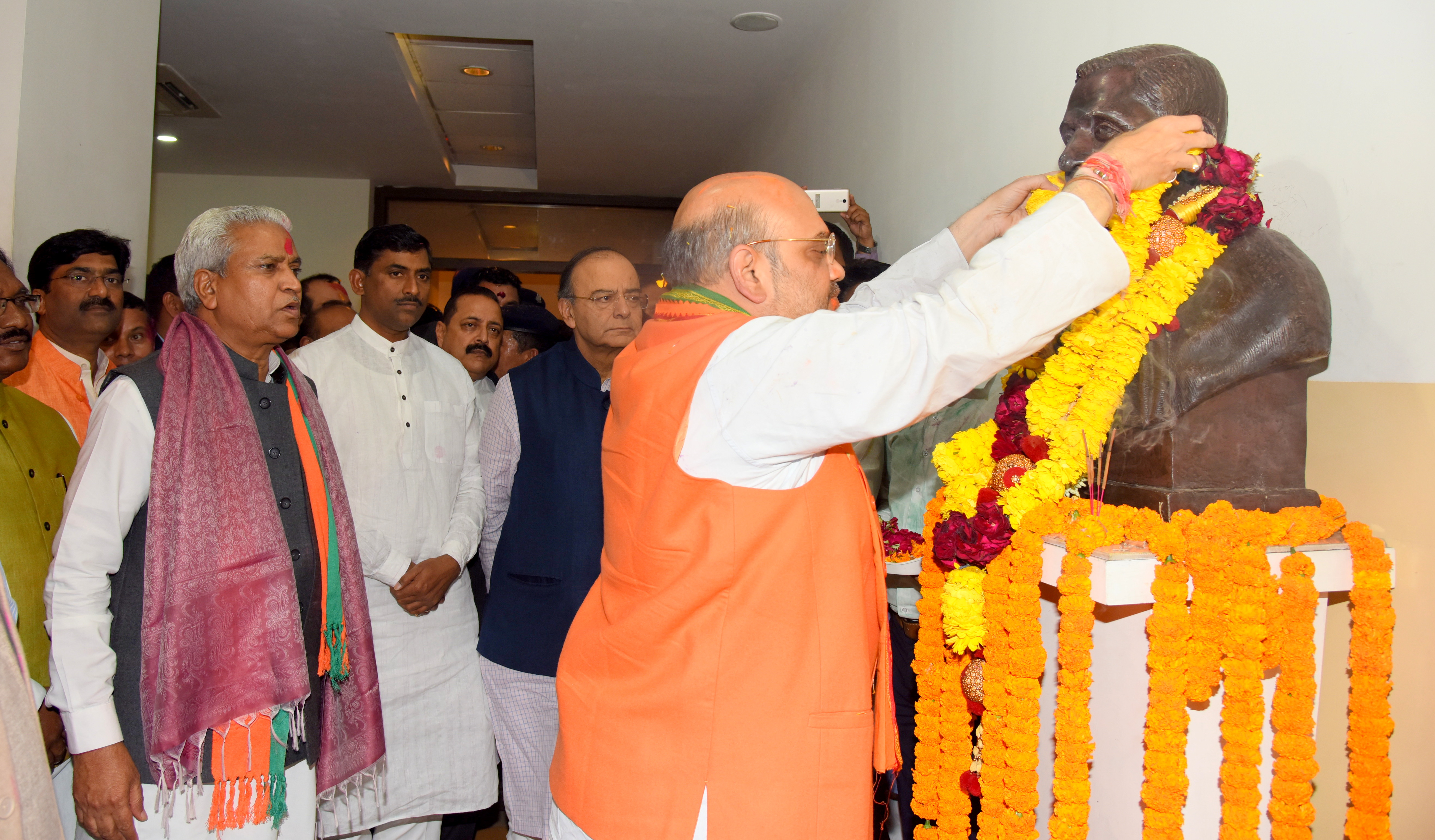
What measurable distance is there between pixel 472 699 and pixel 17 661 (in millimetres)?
1515

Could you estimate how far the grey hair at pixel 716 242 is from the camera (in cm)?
137

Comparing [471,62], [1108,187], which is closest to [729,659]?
[1108,187]

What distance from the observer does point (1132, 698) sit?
1.49m

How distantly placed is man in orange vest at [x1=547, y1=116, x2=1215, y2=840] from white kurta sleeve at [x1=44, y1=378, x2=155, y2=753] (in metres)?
0.91

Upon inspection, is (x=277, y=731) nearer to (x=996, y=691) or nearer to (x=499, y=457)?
(x=499, y=457)

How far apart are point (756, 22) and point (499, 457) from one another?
2926mm

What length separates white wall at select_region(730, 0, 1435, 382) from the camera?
1419 mm

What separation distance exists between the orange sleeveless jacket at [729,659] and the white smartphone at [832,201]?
1.24m

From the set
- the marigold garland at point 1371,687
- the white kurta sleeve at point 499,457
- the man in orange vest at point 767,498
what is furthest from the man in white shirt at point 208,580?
the marigold garland at point 1371,687

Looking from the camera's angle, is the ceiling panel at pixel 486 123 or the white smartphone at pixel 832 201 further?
the ceiling panel at pixel 486 123

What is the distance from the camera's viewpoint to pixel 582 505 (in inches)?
99.5

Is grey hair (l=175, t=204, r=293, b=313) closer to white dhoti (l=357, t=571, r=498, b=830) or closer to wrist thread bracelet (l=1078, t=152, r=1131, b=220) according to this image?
white dhoti (l=357, t=571, r=498, b=830)

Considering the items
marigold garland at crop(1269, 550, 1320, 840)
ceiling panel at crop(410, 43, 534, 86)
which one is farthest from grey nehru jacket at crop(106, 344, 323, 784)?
ceiling panel at crop(410, 43, 534, 86)

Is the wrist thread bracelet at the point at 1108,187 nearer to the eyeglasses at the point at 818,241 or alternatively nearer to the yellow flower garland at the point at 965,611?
the eyeglasses at the point at 818,241
